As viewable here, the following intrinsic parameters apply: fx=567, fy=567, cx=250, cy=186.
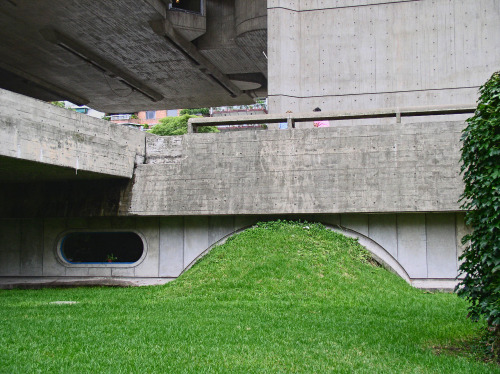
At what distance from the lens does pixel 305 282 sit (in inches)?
507

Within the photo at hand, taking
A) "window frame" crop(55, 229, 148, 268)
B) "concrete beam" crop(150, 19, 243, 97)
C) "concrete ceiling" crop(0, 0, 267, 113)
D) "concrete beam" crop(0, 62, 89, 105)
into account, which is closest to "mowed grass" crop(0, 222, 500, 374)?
"window frame" crop(55, 229, 148, 268)

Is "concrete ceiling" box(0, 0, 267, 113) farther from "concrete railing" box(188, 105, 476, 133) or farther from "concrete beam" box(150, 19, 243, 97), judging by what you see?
"concrete railing" box(188, 105, 476, 133)

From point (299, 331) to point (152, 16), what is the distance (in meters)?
15.8

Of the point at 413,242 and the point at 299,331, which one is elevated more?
the point at 413,242

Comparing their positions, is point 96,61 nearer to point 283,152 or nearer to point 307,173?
point 283,152

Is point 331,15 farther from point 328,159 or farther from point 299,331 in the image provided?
point 299,331

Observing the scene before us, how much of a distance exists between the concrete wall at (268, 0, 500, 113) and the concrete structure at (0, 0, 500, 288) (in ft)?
0.12

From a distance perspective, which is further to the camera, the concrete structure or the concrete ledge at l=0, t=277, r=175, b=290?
the concrete ledge at l=0, t=277, r=175, b=290

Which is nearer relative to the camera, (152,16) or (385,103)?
(385,103)

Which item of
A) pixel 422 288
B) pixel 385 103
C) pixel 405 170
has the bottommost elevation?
pixel 422 288

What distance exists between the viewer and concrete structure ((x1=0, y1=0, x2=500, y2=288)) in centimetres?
1521

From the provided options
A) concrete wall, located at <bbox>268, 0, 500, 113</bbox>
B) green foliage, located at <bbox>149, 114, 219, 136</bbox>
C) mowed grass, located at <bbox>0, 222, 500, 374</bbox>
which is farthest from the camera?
green foliage, located at <bbox>149, 114, 219, 136</bbox>

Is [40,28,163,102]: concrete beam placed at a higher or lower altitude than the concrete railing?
higher

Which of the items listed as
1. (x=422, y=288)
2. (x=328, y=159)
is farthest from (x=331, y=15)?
(x=422, y=288)
